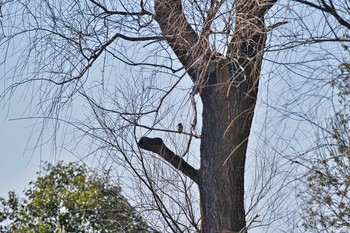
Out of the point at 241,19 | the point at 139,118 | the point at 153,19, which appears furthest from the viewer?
the point at 139,118

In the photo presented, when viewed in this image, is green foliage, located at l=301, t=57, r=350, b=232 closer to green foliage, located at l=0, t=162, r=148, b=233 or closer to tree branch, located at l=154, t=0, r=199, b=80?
tree branch, located at l=154, t=0, r=199, b=80

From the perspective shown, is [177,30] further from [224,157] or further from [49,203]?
[49,203]

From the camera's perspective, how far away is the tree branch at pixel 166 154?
124 inches

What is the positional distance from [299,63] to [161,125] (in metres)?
0.90

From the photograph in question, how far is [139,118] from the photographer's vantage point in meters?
3.14

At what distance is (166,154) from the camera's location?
319 cm

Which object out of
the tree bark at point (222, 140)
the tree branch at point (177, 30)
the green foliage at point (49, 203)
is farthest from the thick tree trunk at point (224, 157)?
the green foliage at point (49, 203)

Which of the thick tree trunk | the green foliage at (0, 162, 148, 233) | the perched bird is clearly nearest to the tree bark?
the thick tree trunk

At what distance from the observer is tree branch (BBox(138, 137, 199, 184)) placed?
3.15 m

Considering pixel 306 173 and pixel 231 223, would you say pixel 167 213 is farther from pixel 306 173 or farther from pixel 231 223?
pixel 306 173

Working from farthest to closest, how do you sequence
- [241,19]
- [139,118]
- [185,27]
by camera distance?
[139,118], [185,27], [241,19]

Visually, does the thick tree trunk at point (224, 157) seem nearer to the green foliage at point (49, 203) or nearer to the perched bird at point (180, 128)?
the perched bird at point (180, 128)

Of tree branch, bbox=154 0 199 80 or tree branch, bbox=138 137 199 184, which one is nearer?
Result: tree branch, bbox=154 0 199 80

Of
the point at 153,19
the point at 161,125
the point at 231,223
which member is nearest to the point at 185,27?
the point at 153,19
